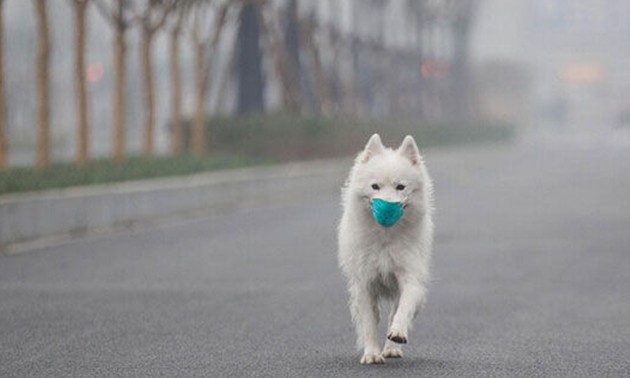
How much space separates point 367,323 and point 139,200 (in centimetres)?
A: 1699

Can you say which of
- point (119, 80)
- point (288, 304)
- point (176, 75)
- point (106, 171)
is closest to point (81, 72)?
point (119, 80)

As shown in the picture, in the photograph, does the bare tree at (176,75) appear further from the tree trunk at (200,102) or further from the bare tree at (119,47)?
the bare tree at (119,47)

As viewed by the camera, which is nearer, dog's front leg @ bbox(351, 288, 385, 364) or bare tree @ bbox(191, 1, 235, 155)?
dog's front leg @ bbox(351, 288, 385, 364)

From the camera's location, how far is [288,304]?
1402 cm

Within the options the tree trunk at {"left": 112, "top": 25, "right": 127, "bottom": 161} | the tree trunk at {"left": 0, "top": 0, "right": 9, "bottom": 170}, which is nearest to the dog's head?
the tree trunk at {"left": 0, "top": 0, "right": 9, "bottom": 170}

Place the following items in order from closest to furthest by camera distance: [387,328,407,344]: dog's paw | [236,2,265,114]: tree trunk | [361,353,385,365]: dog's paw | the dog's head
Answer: [387,328,407,344]: dog's paw
the dog's head
[361,353,385,365]: dog's paw
[236,2,265,114]: tree trunk

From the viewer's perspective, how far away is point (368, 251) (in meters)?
10.1

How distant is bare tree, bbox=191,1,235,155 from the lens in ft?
138

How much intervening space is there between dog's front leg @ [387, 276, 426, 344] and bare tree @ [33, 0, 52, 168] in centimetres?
1985

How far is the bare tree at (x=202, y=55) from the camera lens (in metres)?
42.0

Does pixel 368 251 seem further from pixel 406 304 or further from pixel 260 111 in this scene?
pixel 260 111

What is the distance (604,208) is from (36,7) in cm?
1129

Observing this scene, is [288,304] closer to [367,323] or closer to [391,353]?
[391,353]

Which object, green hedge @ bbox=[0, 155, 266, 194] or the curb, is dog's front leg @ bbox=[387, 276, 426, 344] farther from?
green hedge @ bbox=[0, 155, 266, 194]
